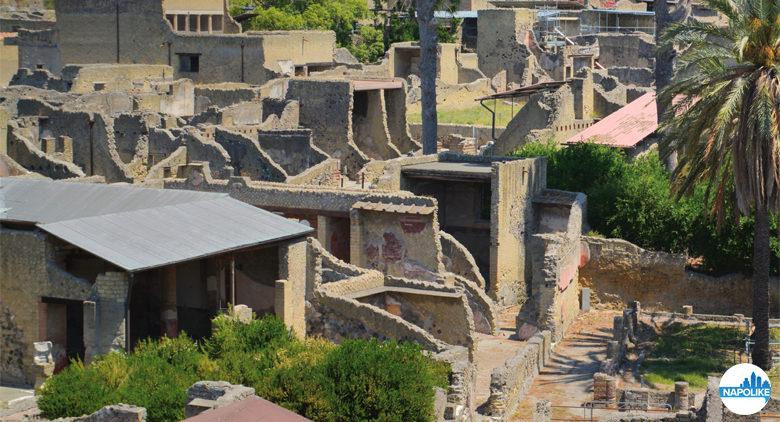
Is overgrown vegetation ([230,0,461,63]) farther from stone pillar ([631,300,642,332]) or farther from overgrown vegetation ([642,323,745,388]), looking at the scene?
overgrown vegetation ([642,323,745,388])

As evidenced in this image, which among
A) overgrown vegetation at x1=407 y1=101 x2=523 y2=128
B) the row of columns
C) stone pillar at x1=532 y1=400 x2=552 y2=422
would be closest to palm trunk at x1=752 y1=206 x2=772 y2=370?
stone pillar at x1=532 y1=400 x2=552 y2=422

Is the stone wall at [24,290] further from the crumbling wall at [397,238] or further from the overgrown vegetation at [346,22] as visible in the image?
the overgrown vegetation at [346,22]

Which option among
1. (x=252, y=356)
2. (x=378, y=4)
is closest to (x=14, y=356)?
(x=252, y=356)

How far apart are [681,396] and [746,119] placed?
20.3 ft

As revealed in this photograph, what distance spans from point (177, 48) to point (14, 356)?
117ft

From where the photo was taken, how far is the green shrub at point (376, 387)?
86.6ft

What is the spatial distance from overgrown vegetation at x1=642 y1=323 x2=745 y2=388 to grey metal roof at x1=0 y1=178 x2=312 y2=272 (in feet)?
23.2

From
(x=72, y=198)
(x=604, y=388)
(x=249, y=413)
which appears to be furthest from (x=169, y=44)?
(x=249, y=413)

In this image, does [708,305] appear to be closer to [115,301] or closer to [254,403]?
[115,301]

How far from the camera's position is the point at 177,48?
65438mm

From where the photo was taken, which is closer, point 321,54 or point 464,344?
point 464,344

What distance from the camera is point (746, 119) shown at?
3306 centimetres

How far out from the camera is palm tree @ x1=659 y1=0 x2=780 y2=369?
3297 cm

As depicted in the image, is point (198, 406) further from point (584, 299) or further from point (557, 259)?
point (584, 299)
